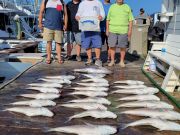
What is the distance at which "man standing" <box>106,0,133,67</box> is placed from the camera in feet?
26.1

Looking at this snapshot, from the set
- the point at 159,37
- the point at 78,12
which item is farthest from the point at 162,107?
the point at 159,37

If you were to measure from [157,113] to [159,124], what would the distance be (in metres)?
0.34

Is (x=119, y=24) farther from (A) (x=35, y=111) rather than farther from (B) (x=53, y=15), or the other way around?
(A) (x=35, y=111)

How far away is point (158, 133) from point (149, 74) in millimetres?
3744

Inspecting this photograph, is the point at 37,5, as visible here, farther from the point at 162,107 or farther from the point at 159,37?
the point at 162,107

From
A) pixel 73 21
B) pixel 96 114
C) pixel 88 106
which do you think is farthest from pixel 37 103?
pixel 73 21

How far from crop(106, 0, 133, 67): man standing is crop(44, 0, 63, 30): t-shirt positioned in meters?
1.15

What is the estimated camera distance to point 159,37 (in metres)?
14.3

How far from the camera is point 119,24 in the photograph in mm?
7973

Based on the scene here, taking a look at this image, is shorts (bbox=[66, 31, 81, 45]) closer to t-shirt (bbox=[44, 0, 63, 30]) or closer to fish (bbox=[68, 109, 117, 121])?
t-shirt (bbox=[44, 0, 63, 30])

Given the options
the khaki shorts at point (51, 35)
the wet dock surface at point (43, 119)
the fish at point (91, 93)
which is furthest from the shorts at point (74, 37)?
the fish at point (91, 93)

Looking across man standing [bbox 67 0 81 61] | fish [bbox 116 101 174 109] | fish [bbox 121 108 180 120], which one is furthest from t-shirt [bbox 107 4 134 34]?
fish [bbox 121 108 180 120]

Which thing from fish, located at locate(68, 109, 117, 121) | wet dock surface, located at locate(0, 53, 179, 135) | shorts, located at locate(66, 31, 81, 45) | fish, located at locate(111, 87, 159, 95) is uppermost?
shorts, located at locate(66, 31, 81, 45)

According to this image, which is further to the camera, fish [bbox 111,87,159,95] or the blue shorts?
the blue shorts
